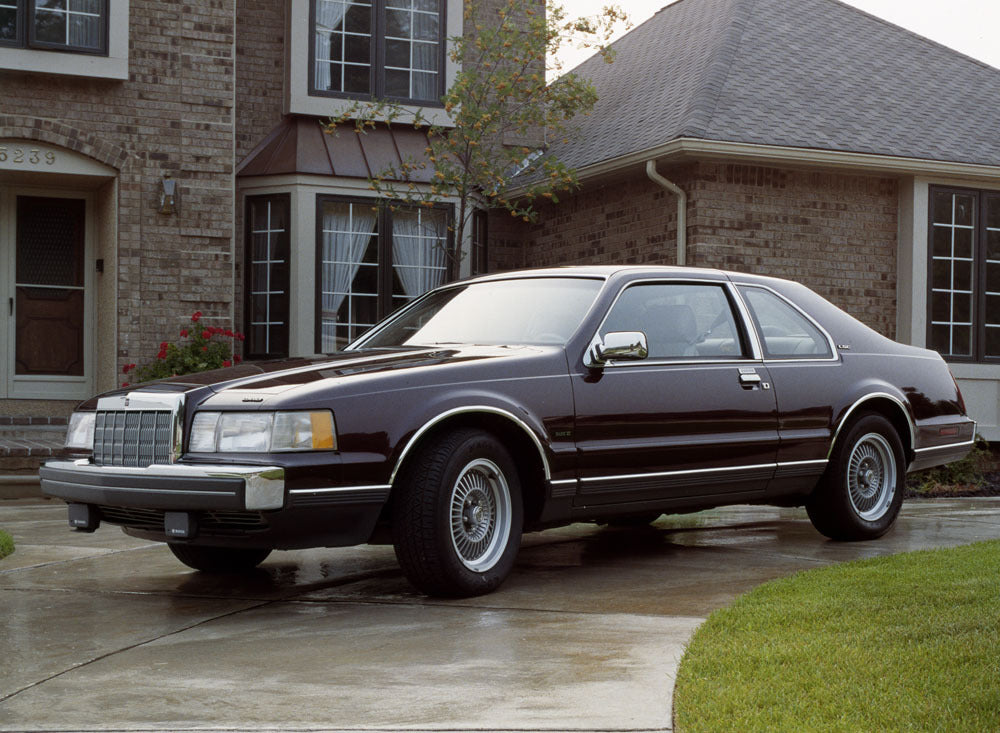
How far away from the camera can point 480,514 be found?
5.96 m

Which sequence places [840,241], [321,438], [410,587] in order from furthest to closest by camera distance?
[840,241]
[410,587]
[321,438]

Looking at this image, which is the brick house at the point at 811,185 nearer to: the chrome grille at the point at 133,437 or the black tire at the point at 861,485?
the black tire at the point at 861,485

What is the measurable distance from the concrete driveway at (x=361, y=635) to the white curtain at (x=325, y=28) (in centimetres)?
804

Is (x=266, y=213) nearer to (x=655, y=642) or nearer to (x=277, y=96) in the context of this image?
(x=277, y=96)

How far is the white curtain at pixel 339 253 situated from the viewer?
14695 mm

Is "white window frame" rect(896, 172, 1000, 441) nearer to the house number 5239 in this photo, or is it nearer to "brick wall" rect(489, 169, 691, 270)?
"brick wall" rect(489, 169, 691, 270)

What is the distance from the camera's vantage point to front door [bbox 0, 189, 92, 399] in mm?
13727

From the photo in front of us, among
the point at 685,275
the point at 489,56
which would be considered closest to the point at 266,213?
the point at 489,56

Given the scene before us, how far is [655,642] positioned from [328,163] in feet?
34.5

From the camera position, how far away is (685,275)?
7238 millimetres

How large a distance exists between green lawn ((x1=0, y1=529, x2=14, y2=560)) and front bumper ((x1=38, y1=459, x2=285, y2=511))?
1909 mm

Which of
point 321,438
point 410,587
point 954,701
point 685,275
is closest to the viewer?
point 954,701

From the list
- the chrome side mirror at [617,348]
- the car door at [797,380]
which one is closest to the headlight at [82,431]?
the chrome side mirror at [617,348]

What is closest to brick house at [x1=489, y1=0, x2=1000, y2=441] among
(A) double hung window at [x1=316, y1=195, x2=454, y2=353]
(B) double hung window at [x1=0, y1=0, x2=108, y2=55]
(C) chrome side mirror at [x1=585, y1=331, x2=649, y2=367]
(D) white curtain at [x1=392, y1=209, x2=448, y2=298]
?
(D) white curtain at [x1=392, y1=209, x2=448, y2=298]
